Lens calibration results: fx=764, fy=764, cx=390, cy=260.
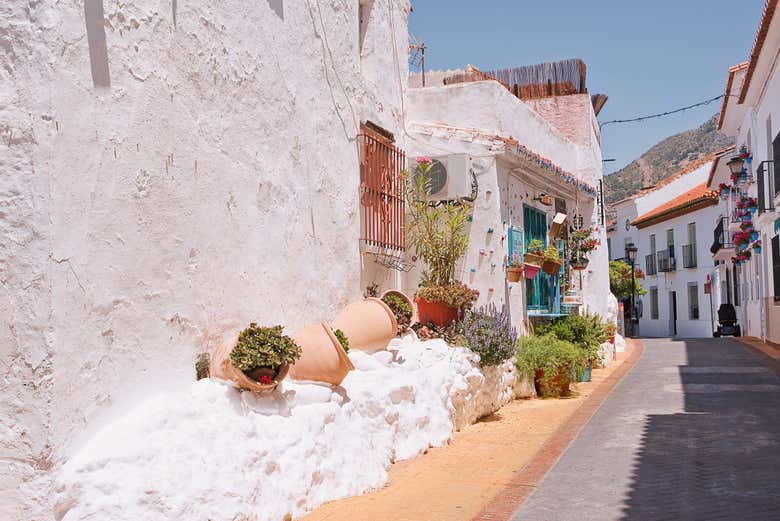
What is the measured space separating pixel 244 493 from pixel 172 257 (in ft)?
6.02

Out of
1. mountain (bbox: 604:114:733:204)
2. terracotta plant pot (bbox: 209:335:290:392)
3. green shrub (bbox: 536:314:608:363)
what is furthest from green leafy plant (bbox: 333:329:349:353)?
mountain (bbox: 604:114:733:204)

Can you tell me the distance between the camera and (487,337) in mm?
9820

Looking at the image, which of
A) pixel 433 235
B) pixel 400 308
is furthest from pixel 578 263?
pixel 400 308

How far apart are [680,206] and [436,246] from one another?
31.6 metres

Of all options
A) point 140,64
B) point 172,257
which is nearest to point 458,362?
point 172,257

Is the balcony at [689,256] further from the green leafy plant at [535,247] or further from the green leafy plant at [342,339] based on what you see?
the green leafy plant at [342,339]

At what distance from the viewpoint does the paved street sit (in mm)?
5633

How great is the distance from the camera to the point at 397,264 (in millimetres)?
10609

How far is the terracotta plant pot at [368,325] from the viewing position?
7980 mm

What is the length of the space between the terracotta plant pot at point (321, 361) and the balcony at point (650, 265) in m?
39.3

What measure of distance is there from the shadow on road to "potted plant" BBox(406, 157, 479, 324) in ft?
9.37

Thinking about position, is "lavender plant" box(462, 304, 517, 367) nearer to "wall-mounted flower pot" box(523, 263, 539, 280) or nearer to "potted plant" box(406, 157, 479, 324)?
"potted plant" box(406, 157, 479, 324)

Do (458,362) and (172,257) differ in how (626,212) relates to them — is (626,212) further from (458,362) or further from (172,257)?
(172,257)

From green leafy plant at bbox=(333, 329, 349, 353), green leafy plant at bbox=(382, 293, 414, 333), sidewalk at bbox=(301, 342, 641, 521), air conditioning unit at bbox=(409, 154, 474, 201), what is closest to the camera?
sidewalk at bbox=(301, 342, 641, 521)
